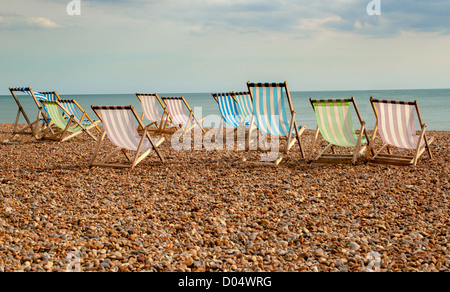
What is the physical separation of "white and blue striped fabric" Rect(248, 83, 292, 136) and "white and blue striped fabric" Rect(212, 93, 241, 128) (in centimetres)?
216

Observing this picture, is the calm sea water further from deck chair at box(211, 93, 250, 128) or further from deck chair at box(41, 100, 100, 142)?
deck chair at box(41, 100, 100, 142)

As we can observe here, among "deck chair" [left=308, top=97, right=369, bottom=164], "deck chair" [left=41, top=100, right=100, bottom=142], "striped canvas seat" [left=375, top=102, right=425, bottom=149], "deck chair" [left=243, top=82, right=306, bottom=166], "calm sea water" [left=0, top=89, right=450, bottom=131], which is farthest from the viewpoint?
"calm sea water" [left=0, top=89, right=450, bottom=131]

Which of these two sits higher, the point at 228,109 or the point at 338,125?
the point at 228,109

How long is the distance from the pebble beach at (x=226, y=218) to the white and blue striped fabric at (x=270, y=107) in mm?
609

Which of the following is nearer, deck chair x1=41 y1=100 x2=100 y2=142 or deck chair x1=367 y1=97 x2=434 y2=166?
deck chair x1=367 y1=97 x2=434 y2=166

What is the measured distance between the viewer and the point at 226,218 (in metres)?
3.85

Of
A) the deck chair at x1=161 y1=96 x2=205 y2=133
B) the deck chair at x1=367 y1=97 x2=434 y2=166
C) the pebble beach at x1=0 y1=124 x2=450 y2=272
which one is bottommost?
the pebble beach at x1=0 y1=124 x2=450 y2=272

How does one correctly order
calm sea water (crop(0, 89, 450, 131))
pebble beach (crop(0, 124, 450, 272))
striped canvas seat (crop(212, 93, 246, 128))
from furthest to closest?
calm sea water (crop(0, 89, 450, 131)), striped canvas seat (crop(212, 93, 246, 128)), pebble beach (crop(0, 124, 450, 272))

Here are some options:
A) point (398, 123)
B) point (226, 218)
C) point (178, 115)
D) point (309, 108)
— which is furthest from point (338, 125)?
point (309, 108)

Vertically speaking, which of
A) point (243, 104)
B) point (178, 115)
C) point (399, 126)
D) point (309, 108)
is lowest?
point (399, 126)

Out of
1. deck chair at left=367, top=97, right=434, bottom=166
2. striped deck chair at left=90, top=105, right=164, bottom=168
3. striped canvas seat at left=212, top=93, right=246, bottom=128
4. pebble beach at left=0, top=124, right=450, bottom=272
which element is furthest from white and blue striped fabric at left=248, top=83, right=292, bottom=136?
striped canvas seat at left=212, top=93, right=246, bottom=128

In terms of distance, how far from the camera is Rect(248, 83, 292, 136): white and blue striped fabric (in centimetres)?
609

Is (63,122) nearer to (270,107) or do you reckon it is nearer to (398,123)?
(270,107)

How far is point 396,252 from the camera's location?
312 cm
